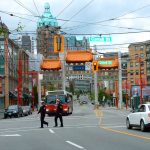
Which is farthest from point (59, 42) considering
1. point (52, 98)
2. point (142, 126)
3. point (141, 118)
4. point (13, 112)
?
point (13, 112)

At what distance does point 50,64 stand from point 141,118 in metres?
51.5

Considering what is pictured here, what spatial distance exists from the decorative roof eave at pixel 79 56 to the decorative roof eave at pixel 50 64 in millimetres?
6658

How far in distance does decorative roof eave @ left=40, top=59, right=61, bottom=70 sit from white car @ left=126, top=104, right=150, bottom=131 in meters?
48.3

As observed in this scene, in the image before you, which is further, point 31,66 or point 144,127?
point 31,66

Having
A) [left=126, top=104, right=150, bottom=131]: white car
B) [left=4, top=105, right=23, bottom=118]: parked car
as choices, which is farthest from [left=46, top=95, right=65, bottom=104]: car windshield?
[left=126, top=104, right=150, bottom=131]: white car

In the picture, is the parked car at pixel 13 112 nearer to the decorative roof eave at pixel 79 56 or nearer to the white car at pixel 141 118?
the decorative roof eave at pixel 79 56

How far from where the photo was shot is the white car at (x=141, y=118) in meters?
25.8

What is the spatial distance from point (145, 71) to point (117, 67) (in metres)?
82.1

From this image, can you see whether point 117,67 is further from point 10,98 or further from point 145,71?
point 145,71

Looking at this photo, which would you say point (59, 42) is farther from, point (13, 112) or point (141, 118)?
point (13, 112)

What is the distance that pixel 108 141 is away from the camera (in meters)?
19.9

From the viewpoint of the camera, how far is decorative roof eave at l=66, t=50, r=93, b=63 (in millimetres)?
68781

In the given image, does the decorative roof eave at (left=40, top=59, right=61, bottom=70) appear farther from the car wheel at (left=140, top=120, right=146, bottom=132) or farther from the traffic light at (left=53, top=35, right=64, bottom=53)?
the car wheel at (left=140, top=120, right=146, bottom=132)

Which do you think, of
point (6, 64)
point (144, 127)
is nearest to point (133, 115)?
point (144, 127)
